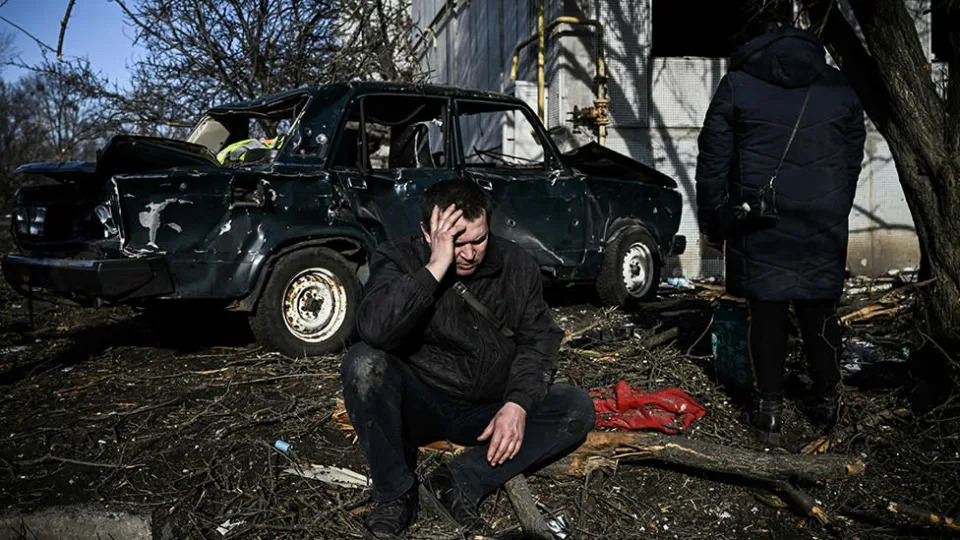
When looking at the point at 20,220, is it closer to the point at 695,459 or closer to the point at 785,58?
the point at 695,459

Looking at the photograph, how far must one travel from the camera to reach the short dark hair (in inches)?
107

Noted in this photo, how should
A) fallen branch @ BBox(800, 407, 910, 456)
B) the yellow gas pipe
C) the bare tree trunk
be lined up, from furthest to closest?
the yellow gas pipe, the bare tree trunk, fallen branch @ BBox(800, 407, 910, 456)

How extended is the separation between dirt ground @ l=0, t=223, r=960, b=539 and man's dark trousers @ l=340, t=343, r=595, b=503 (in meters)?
0.18

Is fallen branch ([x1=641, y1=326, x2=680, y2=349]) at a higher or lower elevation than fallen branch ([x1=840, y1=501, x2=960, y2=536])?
higher

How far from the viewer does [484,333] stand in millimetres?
Answer: 2926

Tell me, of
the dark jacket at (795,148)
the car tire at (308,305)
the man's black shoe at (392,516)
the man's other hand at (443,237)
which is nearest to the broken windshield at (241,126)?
the car tire at (308,305)

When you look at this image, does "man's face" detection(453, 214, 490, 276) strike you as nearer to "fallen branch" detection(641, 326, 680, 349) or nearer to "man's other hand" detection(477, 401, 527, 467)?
"man's other hand" detection(477, 401, 527, 467)

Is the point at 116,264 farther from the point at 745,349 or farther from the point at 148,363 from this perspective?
the point at 745,349

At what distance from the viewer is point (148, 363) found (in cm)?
500

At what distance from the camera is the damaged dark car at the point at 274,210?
4.34m

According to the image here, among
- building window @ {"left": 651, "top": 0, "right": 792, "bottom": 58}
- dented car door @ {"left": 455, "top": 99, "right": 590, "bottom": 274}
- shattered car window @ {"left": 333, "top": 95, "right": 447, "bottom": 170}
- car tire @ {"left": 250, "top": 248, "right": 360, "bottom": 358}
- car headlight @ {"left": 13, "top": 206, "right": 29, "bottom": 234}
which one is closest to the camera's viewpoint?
car tire @ {"left": 250, "top": 248, "right": 360, "bottom": 358}

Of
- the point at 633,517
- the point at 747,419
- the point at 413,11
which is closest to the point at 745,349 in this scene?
the point at 747,419

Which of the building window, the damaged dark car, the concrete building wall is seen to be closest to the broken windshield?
the damaged dark car

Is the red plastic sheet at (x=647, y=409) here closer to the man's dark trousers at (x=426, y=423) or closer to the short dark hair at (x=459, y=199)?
the man's dark trousers at (x=426, y=423)
